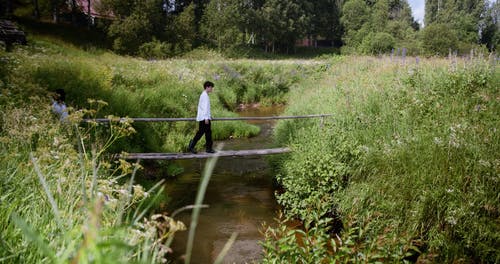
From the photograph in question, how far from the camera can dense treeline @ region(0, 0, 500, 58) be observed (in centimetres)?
3177

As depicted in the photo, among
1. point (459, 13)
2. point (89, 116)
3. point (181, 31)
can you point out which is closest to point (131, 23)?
point (181, 31)

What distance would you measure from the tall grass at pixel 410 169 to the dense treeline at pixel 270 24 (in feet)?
17.8

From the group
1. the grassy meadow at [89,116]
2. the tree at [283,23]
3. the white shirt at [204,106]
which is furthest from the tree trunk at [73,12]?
the white shirt at [204,106]

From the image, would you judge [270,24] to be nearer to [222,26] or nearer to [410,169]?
[222,26]

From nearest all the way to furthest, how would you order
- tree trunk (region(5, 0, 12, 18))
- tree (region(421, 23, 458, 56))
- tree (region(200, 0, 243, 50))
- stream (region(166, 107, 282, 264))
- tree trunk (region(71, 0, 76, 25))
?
stream (region(166, 107, 282, 264))
tree trunk (region(5, 0, 12, 18))
tree trunk (region(71, 0, 76, 25))
tree (region(200, 0, 243, 50))
tree (region(421, 23, 458, 56))

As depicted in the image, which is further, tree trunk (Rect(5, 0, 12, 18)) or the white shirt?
tree trunk (Rect(5, 0, 12, 18))

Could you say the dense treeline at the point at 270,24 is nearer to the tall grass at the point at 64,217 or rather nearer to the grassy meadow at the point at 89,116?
the grassy meadow at the point at 89,116

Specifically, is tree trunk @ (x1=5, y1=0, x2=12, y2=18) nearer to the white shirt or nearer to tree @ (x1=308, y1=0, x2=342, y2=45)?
the white shirt

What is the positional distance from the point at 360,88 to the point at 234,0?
1495 inches

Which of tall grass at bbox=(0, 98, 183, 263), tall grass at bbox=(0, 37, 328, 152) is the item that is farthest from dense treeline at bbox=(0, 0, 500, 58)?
tall grass at bbox=(0, 98, 183, 263)

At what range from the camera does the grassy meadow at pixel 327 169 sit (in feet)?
8.17

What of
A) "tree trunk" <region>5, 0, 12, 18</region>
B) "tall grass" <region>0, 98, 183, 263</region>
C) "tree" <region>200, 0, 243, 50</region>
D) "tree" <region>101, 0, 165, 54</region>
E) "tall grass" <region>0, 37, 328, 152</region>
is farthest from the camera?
"tree" <region>200, 0, 243, 50</region>

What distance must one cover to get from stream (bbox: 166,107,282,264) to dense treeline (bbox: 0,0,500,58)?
7708 mm

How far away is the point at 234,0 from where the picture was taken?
43.8m
